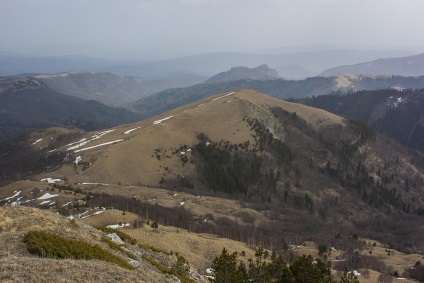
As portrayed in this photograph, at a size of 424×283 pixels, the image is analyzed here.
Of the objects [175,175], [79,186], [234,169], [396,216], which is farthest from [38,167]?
[396,216]

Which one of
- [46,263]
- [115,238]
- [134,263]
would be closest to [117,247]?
[134,263]

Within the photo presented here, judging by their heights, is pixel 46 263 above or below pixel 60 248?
above

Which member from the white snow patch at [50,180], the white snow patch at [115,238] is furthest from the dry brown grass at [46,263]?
the white snow patch at [50,180]

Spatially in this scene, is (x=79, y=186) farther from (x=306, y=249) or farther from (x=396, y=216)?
(x=396, y=216)

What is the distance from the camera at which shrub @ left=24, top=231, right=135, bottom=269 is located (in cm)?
3091

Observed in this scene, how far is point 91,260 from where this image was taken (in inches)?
1201

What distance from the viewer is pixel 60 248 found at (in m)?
31.5

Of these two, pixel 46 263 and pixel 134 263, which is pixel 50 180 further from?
pixel 46 263

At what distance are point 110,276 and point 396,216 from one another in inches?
7936

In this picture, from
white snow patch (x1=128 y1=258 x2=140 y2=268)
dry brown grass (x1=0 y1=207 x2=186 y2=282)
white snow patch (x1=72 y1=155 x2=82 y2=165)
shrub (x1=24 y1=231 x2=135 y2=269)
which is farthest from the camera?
white snow patch (x1=72 y1=155 x2=82 y2=165)

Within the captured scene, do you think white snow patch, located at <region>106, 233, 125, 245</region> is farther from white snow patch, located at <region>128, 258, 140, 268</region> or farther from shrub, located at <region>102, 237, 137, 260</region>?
white snow patch, located at <region>128, 258, 140, 268</region>

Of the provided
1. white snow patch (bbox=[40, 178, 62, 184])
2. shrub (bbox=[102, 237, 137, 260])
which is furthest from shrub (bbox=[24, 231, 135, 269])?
white snow patch (bbox=[40, 178, 62, 184])

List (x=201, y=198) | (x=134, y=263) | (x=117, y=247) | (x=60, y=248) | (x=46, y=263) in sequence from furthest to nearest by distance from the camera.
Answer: (x=201, y=198)
(x=117, y=247)
(x=134, y=263)
(x=60, y=248)
(x=46, y=263)

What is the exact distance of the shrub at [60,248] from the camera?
101 ft
